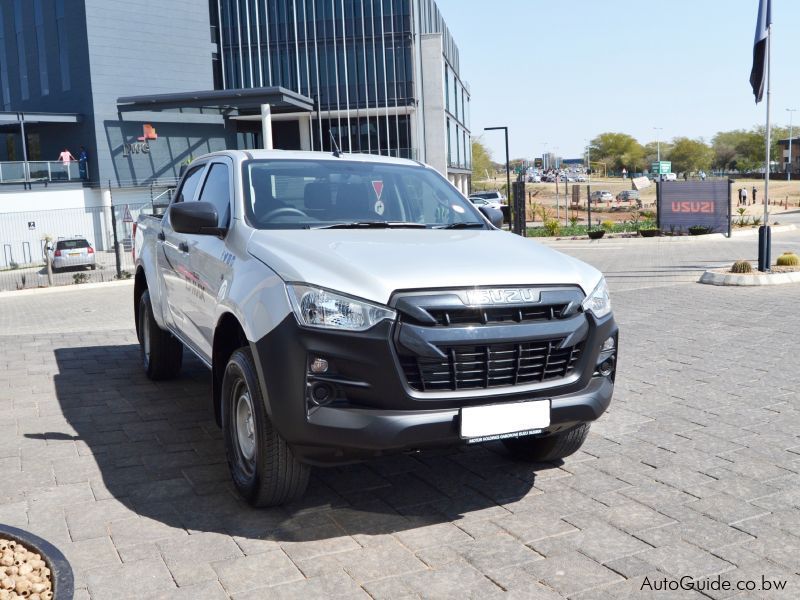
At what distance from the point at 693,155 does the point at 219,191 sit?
14202cm

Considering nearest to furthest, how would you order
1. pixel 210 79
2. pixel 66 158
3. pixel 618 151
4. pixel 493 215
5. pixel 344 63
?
pixel 493 215 < pixel 66 158 < pixel 210 79 < pixel 344 63 < pixel 618 151

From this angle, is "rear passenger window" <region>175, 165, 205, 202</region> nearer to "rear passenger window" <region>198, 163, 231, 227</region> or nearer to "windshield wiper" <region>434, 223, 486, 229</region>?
"rear passenger window" <region>198, 163, 231, 227</region>

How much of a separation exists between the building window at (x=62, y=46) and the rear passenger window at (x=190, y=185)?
43.8 m

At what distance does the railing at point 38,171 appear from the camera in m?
37.6

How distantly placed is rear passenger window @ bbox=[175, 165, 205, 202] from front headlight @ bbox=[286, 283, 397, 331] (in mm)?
2674

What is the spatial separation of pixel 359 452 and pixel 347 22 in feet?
189

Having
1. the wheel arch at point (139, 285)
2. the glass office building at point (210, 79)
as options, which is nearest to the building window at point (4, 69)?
the glass office building at point (210, 79)

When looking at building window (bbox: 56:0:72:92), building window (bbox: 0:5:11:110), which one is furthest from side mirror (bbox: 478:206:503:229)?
building window (bbox: 0:5:11:110)

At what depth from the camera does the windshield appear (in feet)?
16.7

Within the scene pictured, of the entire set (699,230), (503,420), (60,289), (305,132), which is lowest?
(60,289)

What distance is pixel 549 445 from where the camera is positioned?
16.5 ft

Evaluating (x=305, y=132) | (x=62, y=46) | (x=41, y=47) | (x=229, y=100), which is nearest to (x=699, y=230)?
(x=229, y=100)

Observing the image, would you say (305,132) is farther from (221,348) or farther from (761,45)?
(221,348)

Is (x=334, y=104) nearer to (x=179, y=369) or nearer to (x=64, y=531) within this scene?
(x=179, y=369)
